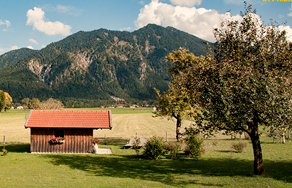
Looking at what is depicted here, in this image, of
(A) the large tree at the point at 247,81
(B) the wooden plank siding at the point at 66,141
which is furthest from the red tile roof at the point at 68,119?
(A) the large tree at the point at 247,81

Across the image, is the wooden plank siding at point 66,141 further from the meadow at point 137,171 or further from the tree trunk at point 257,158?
the tree trunk at point 257,158

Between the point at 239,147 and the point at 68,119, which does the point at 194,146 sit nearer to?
the point at 239,147

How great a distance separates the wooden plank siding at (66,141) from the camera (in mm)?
23703

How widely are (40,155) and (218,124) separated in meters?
17.8

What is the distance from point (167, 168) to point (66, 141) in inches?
473

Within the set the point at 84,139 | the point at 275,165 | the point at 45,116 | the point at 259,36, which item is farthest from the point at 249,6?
the point at 45,116

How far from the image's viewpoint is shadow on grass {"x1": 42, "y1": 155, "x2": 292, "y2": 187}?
1501 cm

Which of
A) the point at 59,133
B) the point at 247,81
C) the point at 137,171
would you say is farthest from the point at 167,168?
the point at 59,133

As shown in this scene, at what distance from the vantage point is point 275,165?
17.8m

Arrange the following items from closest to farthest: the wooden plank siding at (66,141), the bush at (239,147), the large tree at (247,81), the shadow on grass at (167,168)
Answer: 1. the large tree at (247,81)
2. the shadow on grass at (167,168)
3. the wooden plank siding at (66,141)
4. the bush at (239,147)

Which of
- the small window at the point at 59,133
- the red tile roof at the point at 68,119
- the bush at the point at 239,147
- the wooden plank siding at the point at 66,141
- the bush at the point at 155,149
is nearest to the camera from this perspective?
the bush at the point at 155,149

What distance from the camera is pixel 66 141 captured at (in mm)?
23953

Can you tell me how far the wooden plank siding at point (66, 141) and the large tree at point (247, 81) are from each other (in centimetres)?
1383

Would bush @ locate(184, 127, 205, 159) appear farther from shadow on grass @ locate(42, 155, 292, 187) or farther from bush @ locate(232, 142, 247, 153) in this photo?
bush @ locate(232, 142, 247, 153)
